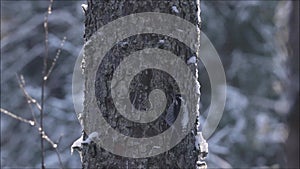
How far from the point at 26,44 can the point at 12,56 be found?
25cm

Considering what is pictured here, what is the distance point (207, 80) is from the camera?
950 cm

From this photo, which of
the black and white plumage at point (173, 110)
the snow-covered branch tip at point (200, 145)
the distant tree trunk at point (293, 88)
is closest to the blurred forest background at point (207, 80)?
the distant tree trunk at point (293, 88)

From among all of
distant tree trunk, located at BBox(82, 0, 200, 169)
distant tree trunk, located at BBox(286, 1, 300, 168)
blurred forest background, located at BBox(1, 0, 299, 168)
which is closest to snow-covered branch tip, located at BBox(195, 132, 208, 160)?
distant tree trunk, located at BBox(82, 0, 200, 169)

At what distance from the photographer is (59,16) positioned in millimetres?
9000

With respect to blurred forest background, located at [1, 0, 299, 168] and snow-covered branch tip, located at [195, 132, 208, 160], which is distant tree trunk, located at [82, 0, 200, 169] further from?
blurred forest background, located at [1, 0, 299, 168]

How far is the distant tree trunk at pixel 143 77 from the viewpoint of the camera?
190 cm

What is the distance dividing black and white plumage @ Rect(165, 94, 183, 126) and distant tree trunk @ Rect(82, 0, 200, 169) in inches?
0.6

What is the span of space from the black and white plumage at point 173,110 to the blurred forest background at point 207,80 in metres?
6.32

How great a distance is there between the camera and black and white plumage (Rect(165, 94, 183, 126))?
6.31 ft

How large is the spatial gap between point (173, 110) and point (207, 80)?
299 inches

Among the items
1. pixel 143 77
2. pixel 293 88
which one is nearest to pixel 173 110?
pixel 143 77

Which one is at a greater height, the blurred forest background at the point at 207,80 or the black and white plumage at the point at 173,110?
the blurred forest background at the point at 207,80

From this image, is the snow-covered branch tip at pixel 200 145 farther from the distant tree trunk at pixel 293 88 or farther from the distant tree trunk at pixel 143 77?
the distant tree trunk at pixel 293 88

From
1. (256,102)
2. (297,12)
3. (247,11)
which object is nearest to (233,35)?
(247,11)
